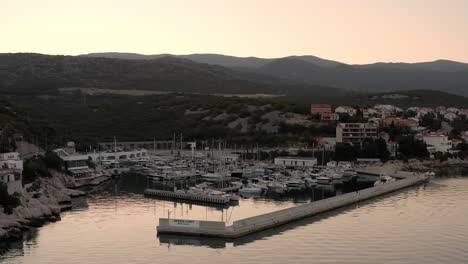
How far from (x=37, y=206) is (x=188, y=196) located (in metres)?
10.1

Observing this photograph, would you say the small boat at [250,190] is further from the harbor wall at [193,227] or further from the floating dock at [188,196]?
the harbor wall at [193,227]

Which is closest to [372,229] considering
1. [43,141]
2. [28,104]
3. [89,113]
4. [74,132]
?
[43,141]

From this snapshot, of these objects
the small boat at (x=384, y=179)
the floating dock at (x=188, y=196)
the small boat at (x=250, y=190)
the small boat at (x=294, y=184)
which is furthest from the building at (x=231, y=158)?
the floating dock at (x=188, y=196)

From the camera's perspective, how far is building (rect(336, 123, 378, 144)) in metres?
61.2

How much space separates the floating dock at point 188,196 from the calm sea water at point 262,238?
1283 millimetres

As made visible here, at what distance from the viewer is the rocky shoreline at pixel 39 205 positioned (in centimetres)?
2733

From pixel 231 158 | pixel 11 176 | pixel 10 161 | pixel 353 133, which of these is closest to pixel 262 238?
pixel 11 176

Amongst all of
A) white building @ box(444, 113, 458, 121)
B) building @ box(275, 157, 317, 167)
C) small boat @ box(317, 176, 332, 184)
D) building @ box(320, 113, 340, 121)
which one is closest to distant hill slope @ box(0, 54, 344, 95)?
white building @ box(444, 113, 458, 121)

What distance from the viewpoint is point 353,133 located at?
203 feet

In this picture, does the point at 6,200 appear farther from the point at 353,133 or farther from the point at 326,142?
the point at 353,133

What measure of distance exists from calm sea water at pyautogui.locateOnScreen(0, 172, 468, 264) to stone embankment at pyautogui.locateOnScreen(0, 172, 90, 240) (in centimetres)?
70

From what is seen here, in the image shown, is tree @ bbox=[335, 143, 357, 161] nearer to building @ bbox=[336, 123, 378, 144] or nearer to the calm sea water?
building @ bbox=[336, 123, 378, 144]

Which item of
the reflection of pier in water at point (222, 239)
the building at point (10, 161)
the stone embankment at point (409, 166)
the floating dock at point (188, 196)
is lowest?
the reflection of pier in water at point (222, 239)

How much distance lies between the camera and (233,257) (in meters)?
24.3
